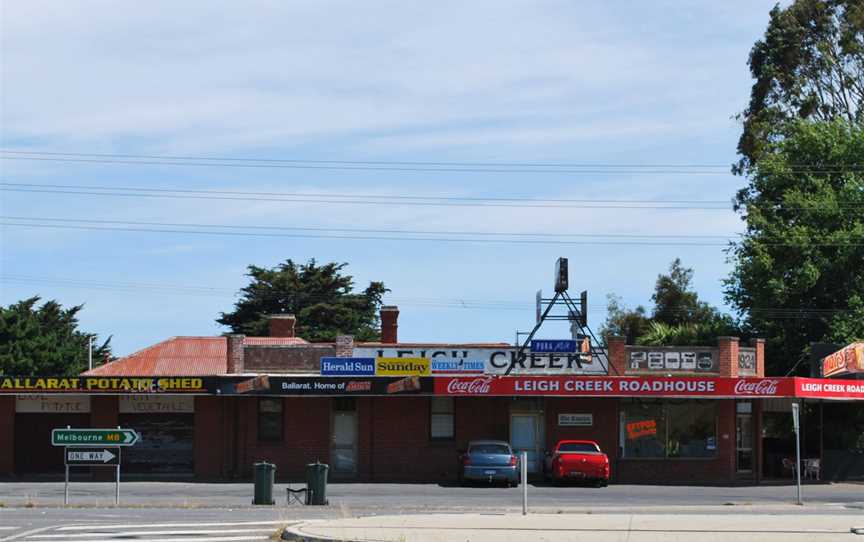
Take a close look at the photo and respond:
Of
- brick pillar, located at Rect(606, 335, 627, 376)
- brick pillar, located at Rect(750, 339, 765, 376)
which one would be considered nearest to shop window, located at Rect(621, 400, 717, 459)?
brick pillar, located at Rect(606, 335, 627, 376)

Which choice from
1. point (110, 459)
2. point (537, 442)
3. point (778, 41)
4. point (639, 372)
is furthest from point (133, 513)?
point (778, 41)

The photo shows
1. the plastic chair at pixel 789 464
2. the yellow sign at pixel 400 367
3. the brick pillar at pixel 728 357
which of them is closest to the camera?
the yellow sign at pixel 400 367

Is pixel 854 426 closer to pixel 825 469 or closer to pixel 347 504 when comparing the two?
pixel 825 469

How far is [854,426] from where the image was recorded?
4694 cm

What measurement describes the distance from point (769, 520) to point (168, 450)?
2364 centimetres

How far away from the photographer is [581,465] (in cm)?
3994

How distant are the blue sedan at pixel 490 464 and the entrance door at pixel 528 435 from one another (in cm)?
375

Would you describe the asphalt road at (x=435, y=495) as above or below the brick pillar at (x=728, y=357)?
below

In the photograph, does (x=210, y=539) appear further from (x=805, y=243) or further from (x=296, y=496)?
(x=805, y=243)

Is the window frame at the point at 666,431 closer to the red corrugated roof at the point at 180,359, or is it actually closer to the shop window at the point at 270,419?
the shop window at the point at 270,419

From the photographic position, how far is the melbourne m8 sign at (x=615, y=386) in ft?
136

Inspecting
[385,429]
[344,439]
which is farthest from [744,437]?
[344,439]

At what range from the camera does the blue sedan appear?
3894 cm

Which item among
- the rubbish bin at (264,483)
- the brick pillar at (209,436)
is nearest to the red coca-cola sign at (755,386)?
the brick pillar at (209,436)
